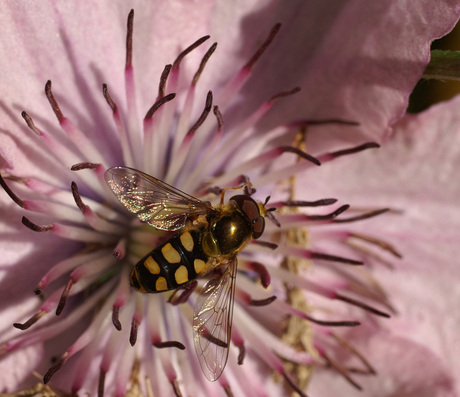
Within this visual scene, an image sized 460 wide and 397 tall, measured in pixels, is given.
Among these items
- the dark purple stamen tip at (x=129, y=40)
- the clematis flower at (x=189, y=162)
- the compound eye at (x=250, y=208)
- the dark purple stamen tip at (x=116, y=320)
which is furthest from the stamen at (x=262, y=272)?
the dark purple stamen tip at (x=129, y=40)

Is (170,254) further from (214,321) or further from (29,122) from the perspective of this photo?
(29,122)

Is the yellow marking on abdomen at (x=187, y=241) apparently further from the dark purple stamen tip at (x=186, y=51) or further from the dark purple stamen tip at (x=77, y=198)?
the dark purple stamen tip at (x=186, y=51)

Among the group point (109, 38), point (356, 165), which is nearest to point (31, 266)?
point (109, 38)

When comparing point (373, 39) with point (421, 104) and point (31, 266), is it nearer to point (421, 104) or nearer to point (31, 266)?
point (421, 104)

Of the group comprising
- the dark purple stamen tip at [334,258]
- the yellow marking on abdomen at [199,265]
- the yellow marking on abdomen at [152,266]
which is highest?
the yellow marking on abdomen at [152,266]

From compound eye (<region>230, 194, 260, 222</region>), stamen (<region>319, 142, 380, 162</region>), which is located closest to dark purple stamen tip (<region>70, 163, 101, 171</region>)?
compound eye (<region>230, 194, 260, 222</region>)

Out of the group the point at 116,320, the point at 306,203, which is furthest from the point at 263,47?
the point at 116,320

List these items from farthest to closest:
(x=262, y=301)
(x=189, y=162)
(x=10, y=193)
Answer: (x=189, y=162)
(x=262, y=301)
(x=10, y=193)
